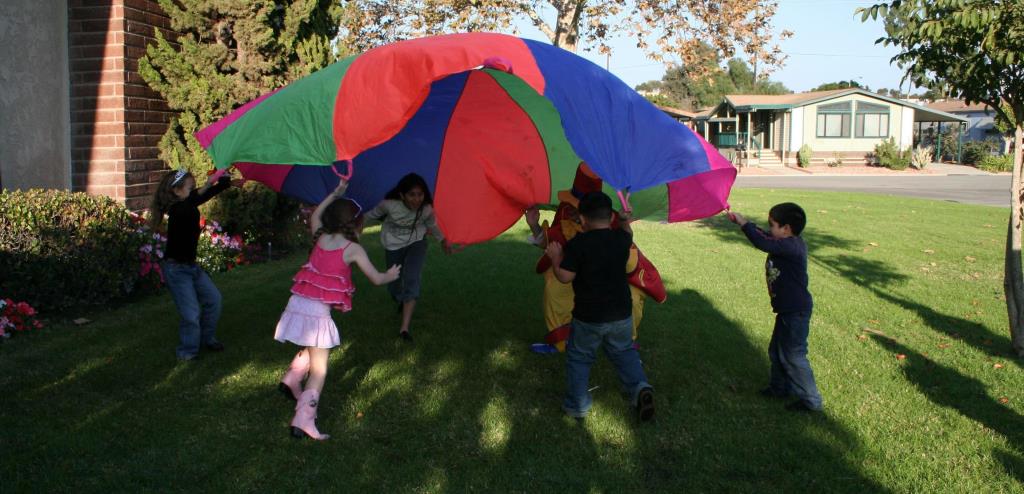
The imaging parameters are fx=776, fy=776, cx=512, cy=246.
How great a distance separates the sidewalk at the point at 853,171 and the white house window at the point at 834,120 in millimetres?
2525

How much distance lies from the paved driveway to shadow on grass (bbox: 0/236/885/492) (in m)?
19.9

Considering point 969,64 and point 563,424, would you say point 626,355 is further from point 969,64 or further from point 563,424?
point 969,64

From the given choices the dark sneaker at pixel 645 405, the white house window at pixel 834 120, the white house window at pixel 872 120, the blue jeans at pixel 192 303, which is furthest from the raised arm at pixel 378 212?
the white house window at pixel 872 120

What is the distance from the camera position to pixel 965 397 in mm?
5629

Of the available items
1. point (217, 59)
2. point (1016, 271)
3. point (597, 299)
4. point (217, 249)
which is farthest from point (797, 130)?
point (597, 299)

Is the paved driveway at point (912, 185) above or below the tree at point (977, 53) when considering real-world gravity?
below

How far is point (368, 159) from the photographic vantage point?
6688 millimetres

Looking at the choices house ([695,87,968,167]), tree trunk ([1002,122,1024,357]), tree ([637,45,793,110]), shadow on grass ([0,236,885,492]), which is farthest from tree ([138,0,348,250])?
tree ([637,45,793,110])

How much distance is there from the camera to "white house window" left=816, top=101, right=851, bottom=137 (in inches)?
1740

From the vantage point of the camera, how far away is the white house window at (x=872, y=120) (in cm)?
4422

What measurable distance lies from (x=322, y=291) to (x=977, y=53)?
18.5 feet

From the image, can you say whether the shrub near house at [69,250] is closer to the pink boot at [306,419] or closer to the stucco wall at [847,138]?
the pink boot at [306,419]

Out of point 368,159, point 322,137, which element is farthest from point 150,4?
point 322,137

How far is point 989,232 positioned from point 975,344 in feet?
31.2
